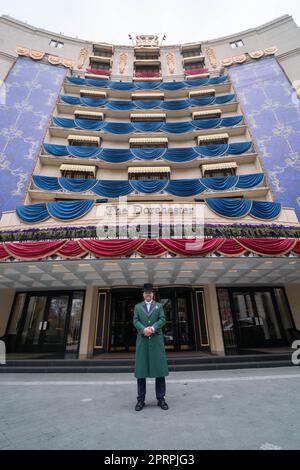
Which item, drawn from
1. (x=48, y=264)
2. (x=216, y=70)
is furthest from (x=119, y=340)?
(x=216, y=70)

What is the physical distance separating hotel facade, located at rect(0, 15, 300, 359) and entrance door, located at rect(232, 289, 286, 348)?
0.05 meters

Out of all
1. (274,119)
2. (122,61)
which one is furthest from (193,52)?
(274,119)

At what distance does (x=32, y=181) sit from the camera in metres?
12.9

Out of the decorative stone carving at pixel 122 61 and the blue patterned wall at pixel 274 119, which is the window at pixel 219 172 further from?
the decorative stone carving at pixel 122 61

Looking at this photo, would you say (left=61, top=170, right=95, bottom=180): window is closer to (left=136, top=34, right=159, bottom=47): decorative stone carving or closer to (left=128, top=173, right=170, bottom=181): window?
(left=128, top=173, right=170, bottom=181): window

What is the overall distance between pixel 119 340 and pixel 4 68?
829 inches

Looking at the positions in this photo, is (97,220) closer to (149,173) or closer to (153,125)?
(149,173)

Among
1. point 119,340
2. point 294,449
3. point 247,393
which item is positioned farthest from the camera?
point 119,340

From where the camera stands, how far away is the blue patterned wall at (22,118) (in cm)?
1258

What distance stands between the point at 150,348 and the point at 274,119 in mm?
17118

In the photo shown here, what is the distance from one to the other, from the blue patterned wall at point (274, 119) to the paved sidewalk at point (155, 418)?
10845 mm

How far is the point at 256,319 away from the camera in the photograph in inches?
420

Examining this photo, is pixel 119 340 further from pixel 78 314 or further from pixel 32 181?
pixel 32 181

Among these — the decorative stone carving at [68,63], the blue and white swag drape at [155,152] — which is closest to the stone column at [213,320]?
the blue and white swag drape at [155,152]
